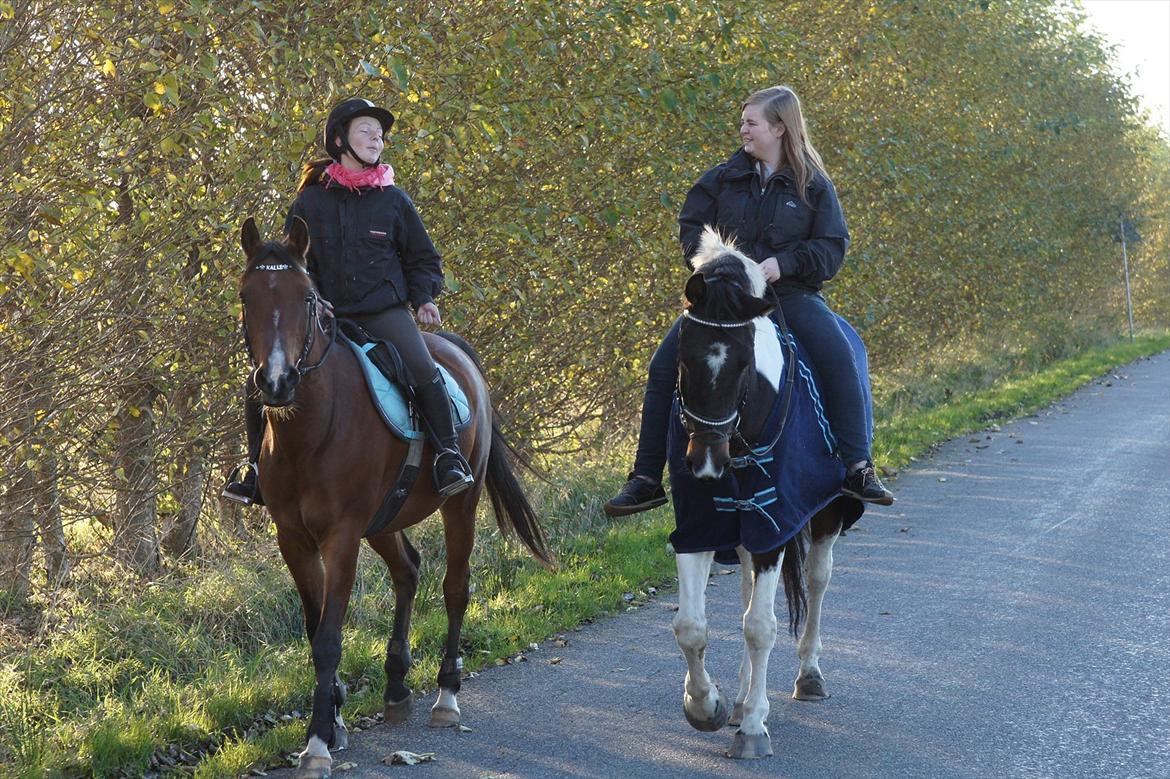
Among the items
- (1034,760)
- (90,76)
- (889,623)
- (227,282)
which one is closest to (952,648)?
(889,623)

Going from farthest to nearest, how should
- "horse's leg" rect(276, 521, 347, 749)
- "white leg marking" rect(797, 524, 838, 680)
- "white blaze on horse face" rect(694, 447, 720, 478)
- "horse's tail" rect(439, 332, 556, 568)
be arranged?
1. "horse's tail" rect(439, 332, 556, 568)
2. "white leg marking" rect(797, 524, 838, 680)
3. "horse's leg" rect(276, 521, 347, 749)
4. "white blaze on horse face" rect(694, 447, 720, 478)

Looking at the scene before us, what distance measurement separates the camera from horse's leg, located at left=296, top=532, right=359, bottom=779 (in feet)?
17.4

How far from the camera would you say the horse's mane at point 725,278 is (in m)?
5.45

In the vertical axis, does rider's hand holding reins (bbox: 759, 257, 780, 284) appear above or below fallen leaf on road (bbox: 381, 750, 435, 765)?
above

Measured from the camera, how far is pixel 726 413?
542 centimetres

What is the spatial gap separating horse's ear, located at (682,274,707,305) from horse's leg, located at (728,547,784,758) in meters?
1.16

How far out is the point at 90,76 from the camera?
7074 mm

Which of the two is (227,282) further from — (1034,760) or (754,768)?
(1034,760)

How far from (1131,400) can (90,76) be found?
693 inches

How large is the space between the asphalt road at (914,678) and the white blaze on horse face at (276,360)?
5.22 feet

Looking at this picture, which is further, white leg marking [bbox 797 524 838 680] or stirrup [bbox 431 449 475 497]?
white leg marking [bbox 797 524 838 680]

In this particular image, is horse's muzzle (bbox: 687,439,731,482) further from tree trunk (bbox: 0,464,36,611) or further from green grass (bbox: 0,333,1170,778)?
tree trunk (bbox: 0,464,36,611)

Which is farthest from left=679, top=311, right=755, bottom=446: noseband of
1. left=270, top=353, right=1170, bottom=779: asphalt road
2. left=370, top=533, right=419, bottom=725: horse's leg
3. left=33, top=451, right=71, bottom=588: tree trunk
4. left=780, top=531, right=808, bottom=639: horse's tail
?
left=33, top=451, right=71, bottom=588: tree trunk

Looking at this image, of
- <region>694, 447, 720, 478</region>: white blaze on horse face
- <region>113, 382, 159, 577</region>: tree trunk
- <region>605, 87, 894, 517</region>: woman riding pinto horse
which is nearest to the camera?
<region>694, 447, 720, 478</region>: white blaze on horse face
